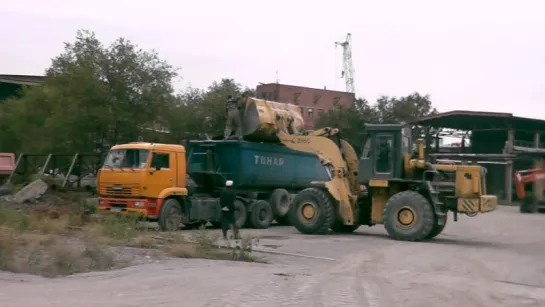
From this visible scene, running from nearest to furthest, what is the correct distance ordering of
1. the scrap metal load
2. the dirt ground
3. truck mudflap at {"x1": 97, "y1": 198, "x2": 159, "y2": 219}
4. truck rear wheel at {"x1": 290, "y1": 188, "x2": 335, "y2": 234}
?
1. the dirt ground
2. truck mudflap at {"x1": 97, "y1": 198, "x2": 159, "y2": 219}
3. truck rear wheel at {"x1": 290, "y1": 188, "x2": 335, "y2": 234}
4. the scrap metal load

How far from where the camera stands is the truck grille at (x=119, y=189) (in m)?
23.2

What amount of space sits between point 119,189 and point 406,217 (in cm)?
888

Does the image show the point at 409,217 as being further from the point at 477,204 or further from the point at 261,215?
the point at 261,215

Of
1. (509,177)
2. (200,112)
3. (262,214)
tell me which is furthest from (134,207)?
(509,177)

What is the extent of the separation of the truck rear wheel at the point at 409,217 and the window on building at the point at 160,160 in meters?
Answer: 7.08

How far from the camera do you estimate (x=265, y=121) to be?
2669 cm

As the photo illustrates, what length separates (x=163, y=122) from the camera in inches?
1468

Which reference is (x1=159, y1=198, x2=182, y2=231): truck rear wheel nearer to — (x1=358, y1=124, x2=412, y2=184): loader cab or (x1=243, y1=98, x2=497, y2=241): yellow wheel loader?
(x1=243, y1=98, x2=497, y2=241): yellow wheel loader

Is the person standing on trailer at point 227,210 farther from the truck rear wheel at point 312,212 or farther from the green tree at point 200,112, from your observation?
the green tree at point 200,112

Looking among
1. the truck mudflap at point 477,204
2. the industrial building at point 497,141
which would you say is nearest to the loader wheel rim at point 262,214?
the truck mudflap at point 477,204

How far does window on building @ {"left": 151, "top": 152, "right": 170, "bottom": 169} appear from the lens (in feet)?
77.4

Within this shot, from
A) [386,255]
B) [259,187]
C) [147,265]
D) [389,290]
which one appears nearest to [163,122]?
[259,187]

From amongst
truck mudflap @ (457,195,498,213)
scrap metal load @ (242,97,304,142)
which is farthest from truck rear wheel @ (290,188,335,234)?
truck mudflap @ (457,195,498,213)

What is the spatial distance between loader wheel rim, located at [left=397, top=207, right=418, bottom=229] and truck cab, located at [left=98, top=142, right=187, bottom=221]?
6992 millimetres
